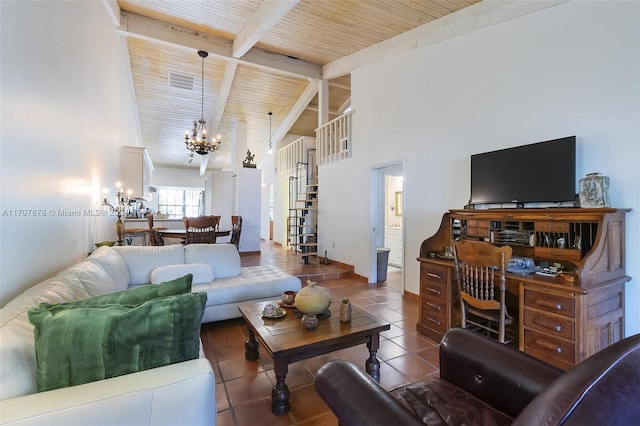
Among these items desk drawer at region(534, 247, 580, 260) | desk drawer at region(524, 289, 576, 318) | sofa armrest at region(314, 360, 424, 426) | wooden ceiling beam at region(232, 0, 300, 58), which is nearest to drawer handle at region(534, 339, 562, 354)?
desk drawer at region(524, 289, 576, 318)

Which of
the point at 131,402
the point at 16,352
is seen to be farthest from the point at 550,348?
the point at 16,352

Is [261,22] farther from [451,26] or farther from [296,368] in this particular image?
[296,368]

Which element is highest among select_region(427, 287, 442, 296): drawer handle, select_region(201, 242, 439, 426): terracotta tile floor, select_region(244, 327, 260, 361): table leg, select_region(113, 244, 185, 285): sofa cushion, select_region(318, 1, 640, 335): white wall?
select_region(318, 1, 640, 335): white wall

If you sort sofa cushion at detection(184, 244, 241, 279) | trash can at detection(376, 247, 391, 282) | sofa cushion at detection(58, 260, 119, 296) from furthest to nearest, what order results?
trash can at detection(376, 247, 391, 282)
sofa cushion at detection(184, 244, 241, 279)
sofa cushion at detection(58, 260, 119, 296)

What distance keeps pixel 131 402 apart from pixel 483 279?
97.1 inches

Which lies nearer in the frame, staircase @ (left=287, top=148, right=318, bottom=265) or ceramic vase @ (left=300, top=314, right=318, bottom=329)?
ceramic vase @ (left=300, top=314, right=318, bottom=329)

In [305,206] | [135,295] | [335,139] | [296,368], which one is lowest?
[296,368]

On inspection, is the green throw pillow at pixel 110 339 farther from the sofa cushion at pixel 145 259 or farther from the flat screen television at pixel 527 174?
the flat screen television at pixel 527 174

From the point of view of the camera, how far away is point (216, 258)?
11.1 feet

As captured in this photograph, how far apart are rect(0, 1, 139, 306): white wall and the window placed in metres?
9.42

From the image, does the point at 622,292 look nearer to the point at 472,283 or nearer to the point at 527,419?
the point at 472,283

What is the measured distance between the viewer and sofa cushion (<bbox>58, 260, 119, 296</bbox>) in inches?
76.4

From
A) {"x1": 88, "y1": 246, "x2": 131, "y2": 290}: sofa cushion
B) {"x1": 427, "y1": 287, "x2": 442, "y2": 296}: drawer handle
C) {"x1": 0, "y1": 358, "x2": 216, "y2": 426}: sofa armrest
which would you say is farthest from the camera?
{"x1": 427, "y1": 287, "x2": 442, "y2": 296}: drawer handle

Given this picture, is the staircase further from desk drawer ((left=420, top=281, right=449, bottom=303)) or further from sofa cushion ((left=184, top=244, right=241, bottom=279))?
desk drawer ((left=420, top=281, right=449, bottom=303))
